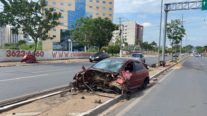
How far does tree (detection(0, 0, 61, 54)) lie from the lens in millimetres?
46094

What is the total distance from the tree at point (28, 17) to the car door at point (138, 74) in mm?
30199

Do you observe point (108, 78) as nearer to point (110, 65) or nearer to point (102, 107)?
point (110, 65)

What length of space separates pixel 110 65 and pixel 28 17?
3224 cm

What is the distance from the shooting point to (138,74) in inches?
677

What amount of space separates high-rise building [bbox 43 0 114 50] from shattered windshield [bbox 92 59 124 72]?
215 feet

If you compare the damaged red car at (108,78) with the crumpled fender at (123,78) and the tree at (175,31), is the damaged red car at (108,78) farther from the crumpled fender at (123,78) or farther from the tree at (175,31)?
the tree at (175,31)

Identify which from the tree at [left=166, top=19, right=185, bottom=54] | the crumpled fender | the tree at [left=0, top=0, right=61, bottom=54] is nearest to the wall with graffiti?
the tree at [left=0, top=0, right=61, bottom=54]

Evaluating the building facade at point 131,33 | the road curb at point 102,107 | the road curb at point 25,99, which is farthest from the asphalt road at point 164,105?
the building facade at point 131,33

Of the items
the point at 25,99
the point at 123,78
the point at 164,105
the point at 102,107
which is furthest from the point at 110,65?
the point at 102,107

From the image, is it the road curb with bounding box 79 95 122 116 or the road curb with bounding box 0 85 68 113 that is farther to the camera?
the road curb with bounding box 0 85 68 113

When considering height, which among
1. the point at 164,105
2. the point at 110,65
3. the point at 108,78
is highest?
the point at 110,65

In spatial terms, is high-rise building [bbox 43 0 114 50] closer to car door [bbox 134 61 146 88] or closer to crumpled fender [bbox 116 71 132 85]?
car door [bbox 134 61 146 88]

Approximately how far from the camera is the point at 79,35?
8050 cm

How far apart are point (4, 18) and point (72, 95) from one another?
112ft
